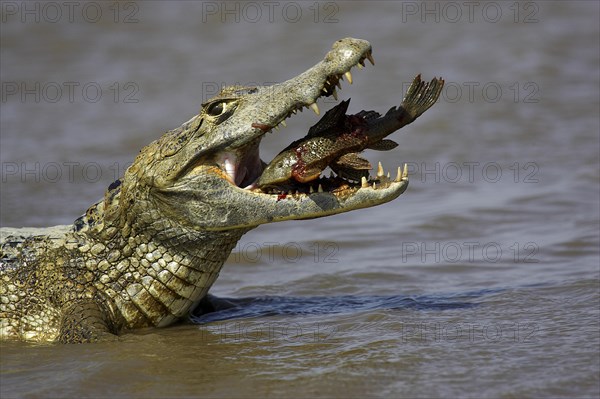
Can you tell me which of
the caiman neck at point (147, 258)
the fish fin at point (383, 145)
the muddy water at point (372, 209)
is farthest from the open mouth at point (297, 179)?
the muddy water at point (372, 209)

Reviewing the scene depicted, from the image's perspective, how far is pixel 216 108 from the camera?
4.98m

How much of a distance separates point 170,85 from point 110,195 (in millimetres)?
7075

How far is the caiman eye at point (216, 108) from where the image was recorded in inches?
196

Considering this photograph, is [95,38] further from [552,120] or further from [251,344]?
[251,344]

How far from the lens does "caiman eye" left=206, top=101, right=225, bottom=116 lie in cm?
498

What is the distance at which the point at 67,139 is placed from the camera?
35.0ft

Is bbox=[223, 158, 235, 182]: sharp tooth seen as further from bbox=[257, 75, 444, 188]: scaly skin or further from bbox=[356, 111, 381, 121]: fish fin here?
bbox=[356, 111, 381, 121]: fish fin

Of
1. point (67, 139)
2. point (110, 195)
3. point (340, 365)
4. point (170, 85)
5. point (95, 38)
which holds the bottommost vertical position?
point (340, 365)

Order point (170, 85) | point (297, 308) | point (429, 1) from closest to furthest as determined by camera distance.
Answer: point (297, 308), point (170, 85), point (429, 1)

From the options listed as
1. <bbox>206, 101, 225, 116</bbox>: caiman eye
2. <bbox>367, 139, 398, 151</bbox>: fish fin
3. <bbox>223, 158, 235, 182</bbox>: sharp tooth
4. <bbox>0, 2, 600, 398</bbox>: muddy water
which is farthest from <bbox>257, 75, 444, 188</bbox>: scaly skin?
<bbox>0, 2, 600, 398</bbox>: muddy water

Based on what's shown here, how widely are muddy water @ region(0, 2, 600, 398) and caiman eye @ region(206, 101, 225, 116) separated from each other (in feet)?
4.03

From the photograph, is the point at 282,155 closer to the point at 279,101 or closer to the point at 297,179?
the point at 297,179

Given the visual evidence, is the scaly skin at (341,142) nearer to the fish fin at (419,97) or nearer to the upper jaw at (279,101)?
the fish fin at (419,97)

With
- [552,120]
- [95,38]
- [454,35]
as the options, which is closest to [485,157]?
[552,120]
